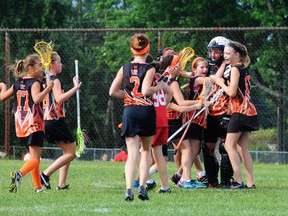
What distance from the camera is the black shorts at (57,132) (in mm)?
11312

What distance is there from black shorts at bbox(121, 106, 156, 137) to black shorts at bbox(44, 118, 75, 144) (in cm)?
195

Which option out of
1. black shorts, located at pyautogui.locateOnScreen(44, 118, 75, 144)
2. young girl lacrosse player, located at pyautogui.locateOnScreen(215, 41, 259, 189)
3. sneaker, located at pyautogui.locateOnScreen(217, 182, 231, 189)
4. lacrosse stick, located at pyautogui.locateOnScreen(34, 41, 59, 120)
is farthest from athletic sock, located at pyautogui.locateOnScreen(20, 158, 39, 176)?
sneaker, located at pyautogui.locateOnScreen(217, 182, 231, 189)

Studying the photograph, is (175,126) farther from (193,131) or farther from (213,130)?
(213,130)

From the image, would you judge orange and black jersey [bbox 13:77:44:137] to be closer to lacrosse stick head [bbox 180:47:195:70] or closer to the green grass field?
the green grass field

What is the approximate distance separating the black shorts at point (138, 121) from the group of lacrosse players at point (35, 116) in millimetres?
1312

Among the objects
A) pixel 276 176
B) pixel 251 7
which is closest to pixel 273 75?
pixel 251 7

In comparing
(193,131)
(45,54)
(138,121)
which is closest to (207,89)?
(193,131)

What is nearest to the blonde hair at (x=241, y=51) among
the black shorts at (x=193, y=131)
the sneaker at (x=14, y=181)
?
the black shorts at (x=193, y=131)

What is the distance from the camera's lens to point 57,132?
11.3 metres

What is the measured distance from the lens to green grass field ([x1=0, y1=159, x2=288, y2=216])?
8.39m

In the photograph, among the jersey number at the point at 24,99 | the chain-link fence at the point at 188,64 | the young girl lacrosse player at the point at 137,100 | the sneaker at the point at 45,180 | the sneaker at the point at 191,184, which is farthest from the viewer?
the chain-link fence at the point at 188,64

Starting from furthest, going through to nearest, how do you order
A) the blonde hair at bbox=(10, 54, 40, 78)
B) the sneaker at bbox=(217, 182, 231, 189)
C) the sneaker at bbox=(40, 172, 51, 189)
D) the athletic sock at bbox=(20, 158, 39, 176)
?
the sneaker at bbox=(217, 182, 231, 189) → the sneaker at bbox=(40, 172, 51, 189) → the blonde hair at bbox=(10, 54, 40, 78) → the athletic sock at bbox=(20, 158, 39, 176)

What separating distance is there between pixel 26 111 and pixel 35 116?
14 cm

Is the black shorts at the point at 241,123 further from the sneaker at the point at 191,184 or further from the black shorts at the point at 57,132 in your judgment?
the black shorts at the point at 57,132
